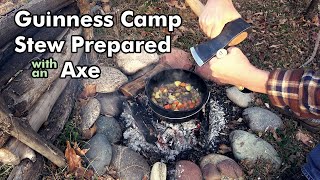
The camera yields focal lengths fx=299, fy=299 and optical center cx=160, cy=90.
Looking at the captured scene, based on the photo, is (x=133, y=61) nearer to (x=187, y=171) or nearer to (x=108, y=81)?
(x=108, y=81)

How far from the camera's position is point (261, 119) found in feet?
15.1

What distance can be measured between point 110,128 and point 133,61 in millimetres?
1306

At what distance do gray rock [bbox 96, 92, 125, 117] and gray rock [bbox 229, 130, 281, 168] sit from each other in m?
1.76

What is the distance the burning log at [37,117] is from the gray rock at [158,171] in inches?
57.3

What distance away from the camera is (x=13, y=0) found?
5.77 meters

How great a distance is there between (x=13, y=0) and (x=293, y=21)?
5824 millimetres

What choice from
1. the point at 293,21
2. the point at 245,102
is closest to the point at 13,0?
the point at 245,102

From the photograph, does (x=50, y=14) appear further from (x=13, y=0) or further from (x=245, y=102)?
(x=245, y=102)

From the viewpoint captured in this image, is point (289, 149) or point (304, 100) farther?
point (289, 149)

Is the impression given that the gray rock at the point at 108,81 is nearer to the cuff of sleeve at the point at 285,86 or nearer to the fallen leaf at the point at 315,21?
the cuff of sleeve at the point at 285,86

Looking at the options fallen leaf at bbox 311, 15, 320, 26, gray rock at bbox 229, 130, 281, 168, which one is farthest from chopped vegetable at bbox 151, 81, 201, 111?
fallen leaf at bbox 311, 15, 320, 26

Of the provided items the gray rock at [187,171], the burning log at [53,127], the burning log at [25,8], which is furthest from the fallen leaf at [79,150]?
the burning log at [25,8]

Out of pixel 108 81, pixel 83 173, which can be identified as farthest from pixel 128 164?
pixel 108 81

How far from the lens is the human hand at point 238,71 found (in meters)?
3.14
